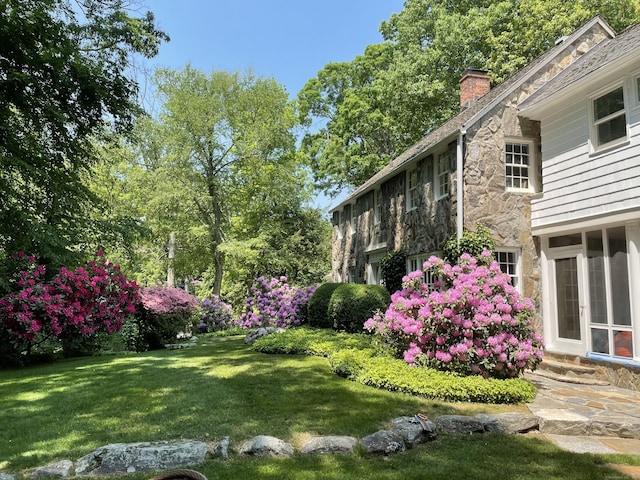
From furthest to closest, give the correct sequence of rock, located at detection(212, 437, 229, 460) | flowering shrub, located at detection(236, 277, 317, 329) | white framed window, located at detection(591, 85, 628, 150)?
flowering shrub, located at detection(236, 277, 317, 329) < white framed window, located at detection(591, 85, 628, 150) < rock, located at detection(212, 437, 229, 460)

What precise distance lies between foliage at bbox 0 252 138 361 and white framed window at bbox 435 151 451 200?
27.0 ft

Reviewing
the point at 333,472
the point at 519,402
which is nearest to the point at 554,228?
the point at 519,402

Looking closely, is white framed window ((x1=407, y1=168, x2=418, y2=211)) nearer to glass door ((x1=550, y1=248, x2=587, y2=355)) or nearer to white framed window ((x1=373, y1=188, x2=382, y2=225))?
white framed window ((x1=373, y1=188, x2=382, y2=225))

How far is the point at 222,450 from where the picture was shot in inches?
156

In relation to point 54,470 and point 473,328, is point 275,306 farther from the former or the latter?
→ point 54,470

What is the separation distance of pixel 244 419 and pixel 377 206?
12151 mm

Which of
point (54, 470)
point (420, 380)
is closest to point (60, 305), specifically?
point (54, 470)

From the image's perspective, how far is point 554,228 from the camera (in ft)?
30.4

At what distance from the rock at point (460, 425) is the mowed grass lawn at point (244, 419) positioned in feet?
0.49

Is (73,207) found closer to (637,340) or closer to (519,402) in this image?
(519,402)

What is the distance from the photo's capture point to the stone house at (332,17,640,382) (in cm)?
762

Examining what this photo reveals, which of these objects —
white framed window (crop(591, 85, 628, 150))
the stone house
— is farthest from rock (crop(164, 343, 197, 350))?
white framed window (crop(591, 85, 628, 150))

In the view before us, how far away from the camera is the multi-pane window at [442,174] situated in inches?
445

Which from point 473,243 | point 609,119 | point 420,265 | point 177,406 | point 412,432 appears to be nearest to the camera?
point 412,432
